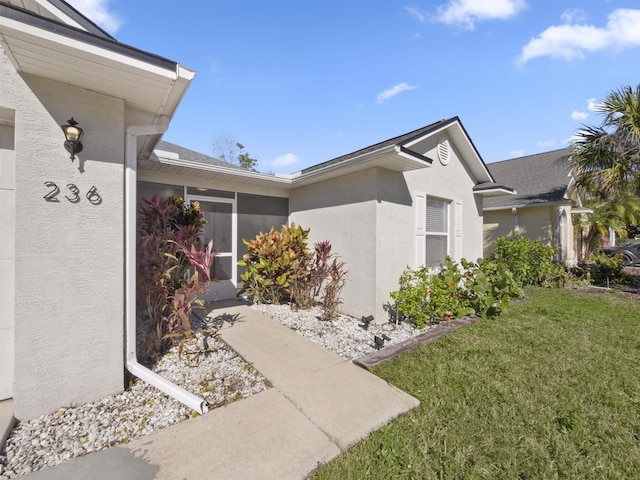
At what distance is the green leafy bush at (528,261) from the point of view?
8.20 m

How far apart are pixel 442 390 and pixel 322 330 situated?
2233mm

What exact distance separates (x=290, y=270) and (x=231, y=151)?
28.2m

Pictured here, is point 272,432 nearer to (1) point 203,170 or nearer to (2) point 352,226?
(2) point 352,226

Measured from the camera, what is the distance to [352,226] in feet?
18.7

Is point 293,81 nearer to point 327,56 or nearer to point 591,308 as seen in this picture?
point 327,56

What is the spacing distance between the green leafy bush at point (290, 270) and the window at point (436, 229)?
1.97 meters

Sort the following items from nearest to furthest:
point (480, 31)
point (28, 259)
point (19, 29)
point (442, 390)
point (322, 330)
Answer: point (19, 29), point (28, 259), point (442, 390), point (322, 330), point (480, 31)

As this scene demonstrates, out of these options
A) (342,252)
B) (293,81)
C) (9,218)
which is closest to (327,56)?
(293,81)

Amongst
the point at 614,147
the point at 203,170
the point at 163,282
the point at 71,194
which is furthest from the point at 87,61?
the point at 614,147

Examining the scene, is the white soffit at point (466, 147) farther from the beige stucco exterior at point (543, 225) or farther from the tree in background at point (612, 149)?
the beige stucco exterior at point (543, 225)

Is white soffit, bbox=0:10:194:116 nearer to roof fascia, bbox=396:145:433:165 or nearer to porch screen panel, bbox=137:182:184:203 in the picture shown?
porch screen panel, bbox=137:182:184:203

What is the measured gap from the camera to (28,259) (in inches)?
95.2

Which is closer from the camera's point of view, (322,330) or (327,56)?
(322,330)

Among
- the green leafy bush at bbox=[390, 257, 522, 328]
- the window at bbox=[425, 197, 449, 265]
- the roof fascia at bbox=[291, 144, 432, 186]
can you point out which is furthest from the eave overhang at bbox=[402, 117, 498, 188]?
the green leafy bush at bbox=[390, 257, 522, 328]
